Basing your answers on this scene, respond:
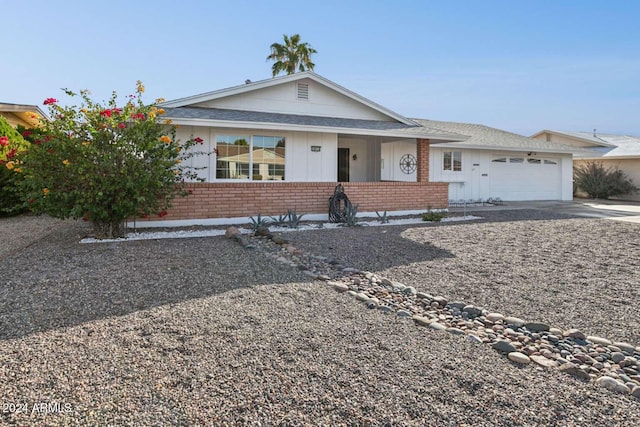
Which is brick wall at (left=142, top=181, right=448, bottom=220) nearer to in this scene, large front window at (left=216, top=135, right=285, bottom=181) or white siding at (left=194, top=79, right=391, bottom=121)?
large front window at (left=216, top=135, right=285, bottom=181)

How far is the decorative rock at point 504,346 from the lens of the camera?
341 cm

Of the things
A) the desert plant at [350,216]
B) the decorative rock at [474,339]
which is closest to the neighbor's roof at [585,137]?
the desert plant at [350,216]

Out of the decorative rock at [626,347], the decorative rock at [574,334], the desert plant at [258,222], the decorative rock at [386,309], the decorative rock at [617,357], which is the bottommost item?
the decorative rock at [617,357]

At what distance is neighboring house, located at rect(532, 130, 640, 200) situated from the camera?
22172 mm

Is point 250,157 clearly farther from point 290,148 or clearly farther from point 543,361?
point 543,361

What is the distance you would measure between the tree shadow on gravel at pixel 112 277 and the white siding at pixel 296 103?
661 cm

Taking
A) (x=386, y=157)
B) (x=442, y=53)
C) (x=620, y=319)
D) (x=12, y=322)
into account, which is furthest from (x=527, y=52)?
(x=12, y=322)

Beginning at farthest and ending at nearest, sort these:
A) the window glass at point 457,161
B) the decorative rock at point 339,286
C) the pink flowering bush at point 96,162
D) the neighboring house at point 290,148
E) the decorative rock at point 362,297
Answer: the window glass at point 457,161 < the neighboring house at point 290,148 < the pink flowering bush at point 96,162 < the decorative rock at point 339,286 < the decorative rock at point 362,297

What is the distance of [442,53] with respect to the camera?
58.5 feet

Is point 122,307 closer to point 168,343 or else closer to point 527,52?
point 168,343

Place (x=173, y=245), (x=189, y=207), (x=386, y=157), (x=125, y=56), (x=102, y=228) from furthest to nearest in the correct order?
(x=386, y=157), (x=125, y=56), (x=189, y=207), (x=102, y=228), (x=173, y=245)

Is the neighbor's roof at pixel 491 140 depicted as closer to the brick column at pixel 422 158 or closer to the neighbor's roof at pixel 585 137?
the brick column at pixel 422 158

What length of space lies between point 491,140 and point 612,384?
18028mm

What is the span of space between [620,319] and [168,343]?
4.43 metres
